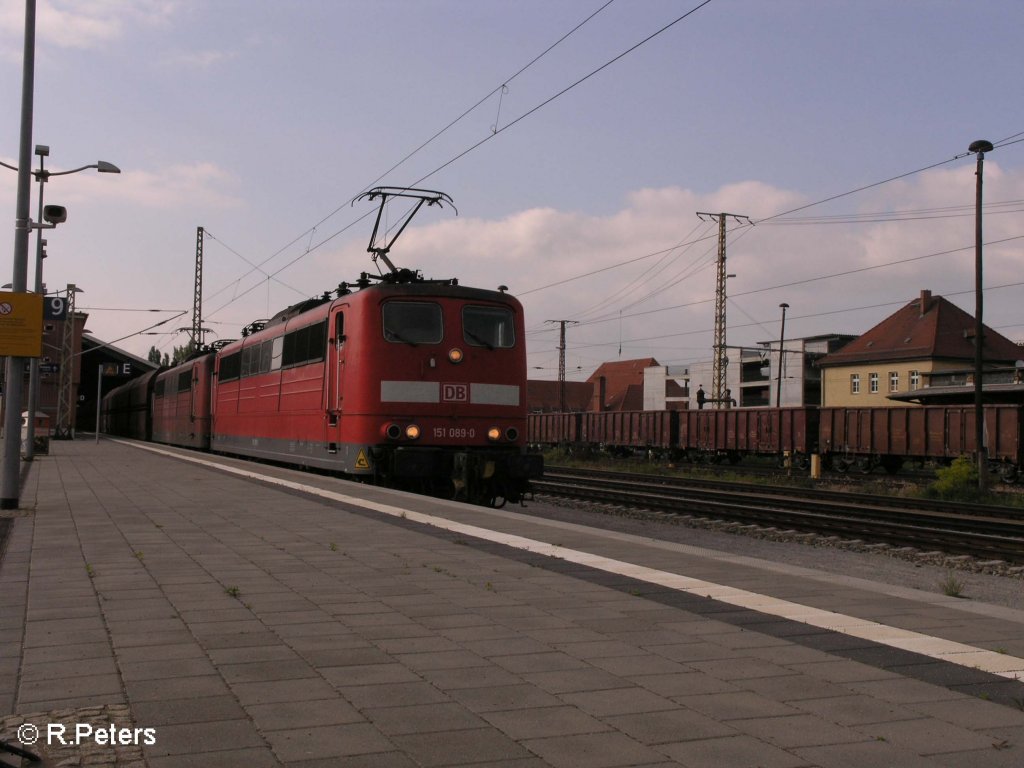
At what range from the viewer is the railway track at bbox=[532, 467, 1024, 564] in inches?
501

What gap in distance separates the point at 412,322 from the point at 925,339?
170ft

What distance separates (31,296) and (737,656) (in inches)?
405

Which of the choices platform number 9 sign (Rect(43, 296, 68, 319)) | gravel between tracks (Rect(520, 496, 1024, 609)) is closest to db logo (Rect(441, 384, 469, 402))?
gravel between tracks (Rect(520, 496, 1024, 609))

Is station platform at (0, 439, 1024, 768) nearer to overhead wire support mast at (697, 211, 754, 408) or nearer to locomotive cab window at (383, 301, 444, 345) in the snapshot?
locomotive cab window at (383, 301, 444, 345)

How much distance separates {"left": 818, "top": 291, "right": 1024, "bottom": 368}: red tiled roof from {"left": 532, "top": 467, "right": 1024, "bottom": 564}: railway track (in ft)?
129

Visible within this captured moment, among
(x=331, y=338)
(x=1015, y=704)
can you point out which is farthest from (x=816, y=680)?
(x=331, y=338)

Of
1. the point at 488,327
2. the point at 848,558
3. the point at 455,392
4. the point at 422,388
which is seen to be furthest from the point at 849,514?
the point at 422,388

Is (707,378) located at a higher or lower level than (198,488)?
higher

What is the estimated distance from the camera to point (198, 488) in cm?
1447

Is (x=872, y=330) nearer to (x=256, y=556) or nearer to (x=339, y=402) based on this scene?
(x=339, y=402)

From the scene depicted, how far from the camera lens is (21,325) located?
475 inches

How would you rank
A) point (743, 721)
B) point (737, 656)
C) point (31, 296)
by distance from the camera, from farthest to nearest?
point (31, 296) < point (737, 656) < point (743, 721)

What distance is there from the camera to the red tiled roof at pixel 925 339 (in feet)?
192

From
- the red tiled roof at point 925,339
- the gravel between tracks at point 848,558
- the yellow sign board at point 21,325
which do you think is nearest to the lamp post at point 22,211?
the yellow sign board at point 21,325
